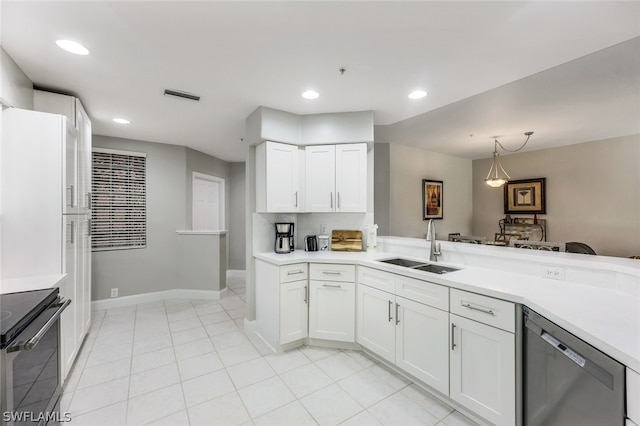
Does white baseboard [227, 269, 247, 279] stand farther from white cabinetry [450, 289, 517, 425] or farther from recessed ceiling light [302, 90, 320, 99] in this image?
white cabinetry [450, 289, 517, 425]

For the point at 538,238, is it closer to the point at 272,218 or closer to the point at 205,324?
the point at 272,218

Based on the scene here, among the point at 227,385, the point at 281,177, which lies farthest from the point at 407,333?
the point at 281,177

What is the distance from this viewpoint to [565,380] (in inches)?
46.4

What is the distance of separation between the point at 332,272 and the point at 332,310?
1.24 feet

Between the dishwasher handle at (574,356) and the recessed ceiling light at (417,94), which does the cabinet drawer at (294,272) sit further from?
the recessed ceiling light at (417,94)

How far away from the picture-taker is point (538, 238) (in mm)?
5555

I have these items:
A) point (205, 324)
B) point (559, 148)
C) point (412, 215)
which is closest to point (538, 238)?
point (559, 148)

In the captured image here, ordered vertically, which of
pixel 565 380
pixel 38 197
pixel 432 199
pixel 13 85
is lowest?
pixel 565 380

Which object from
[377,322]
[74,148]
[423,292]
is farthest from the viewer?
[377,322]

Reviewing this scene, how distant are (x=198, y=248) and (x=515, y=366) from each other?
420 cm

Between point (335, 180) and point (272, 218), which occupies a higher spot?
point (335, 180)

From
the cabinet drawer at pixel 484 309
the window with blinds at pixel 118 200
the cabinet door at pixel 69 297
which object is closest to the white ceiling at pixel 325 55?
the window with blinds at pixel 118 200

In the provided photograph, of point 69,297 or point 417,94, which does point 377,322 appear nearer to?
point 417,94

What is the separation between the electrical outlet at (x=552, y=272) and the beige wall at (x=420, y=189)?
3.12 meters
